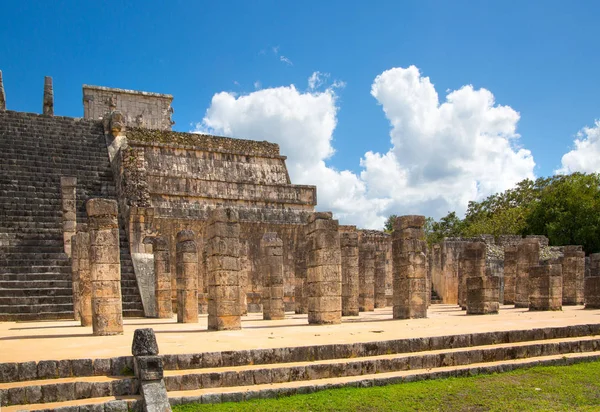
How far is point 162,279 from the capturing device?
1659cm

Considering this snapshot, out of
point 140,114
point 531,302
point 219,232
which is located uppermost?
point 140,114

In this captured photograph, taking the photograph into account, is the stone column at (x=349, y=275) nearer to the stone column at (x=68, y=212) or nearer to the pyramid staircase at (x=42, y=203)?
the pyramid staircase at (x=42, y=203)

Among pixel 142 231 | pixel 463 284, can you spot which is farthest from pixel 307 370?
pixel 463 284

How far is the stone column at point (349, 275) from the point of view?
17656 millimetres

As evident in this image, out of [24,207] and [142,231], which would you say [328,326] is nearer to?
[142,231]

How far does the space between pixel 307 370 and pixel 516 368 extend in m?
3.25

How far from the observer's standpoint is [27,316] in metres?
15.0

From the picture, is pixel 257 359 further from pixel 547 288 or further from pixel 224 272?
pixel 547 288

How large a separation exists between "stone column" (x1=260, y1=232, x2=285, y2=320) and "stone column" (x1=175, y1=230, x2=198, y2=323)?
2.13 meters

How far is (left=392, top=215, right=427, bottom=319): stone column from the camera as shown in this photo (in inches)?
628

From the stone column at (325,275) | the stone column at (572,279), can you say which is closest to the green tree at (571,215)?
the stone column at (572,279)

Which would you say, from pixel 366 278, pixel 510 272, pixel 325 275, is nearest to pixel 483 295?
pixel 366 278

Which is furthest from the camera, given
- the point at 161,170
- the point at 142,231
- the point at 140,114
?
the point at 140,114

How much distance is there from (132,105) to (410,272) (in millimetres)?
19535
